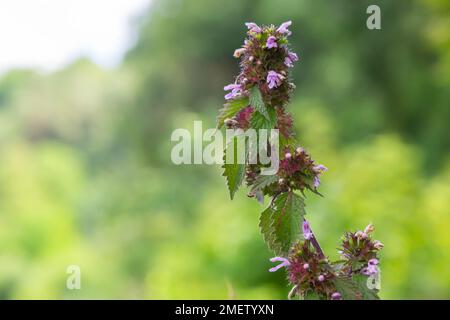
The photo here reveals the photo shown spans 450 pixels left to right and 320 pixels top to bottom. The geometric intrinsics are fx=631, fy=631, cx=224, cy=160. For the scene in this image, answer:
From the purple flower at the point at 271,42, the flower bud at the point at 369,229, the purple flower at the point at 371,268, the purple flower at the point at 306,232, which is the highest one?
the purple flower at the point at 271,42

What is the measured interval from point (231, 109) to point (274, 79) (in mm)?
75

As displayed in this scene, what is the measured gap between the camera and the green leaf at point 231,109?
91 cm

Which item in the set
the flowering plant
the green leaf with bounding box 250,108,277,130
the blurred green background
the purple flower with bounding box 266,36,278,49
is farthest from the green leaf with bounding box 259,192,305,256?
the blurred green background

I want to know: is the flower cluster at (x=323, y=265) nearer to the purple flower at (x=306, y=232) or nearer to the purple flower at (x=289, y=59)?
the purple flower at (x=306, y=232)

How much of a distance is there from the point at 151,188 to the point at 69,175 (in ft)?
4.86

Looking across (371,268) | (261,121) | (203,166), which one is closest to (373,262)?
(371,268)

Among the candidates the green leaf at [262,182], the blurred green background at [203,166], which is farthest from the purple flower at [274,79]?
the blurred green background at [203,166]

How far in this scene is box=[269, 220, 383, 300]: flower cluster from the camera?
840 millimetres

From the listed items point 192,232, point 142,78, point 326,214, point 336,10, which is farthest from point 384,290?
point 142,78

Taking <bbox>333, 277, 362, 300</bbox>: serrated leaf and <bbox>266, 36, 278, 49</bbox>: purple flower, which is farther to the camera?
<bbox>266, 36, 278, 49</bbox>: purple flower

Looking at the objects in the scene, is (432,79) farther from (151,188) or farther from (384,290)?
(384,290)

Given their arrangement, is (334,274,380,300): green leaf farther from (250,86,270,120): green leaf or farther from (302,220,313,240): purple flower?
(250,86,270,120): green leaf

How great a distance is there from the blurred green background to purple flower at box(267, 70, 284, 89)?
2147 millimetres

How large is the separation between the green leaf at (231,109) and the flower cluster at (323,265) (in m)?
0.19
